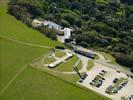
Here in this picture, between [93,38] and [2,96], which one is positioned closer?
[2,96]

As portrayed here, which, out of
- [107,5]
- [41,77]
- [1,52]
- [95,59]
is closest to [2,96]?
[41,77]

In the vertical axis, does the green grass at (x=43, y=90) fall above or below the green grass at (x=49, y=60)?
below

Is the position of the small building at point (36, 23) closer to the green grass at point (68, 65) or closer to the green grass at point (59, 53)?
the green grass at point (59, 53)

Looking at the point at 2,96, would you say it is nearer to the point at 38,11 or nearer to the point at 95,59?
the point at 95,59

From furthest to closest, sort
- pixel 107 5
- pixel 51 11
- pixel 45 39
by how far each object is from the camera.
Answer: pixel 107 5 < pixel 51 11 < pixel 45 39

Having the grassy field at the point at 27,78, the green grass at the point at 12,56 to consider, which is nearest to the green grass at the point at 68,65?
the grassy field at the point at 27,78

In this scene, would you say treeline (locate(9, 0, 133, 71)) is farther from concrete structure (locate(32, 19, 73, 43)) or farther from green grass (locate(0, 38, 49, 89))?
green grass (locate(0, 38, 49, 89))
